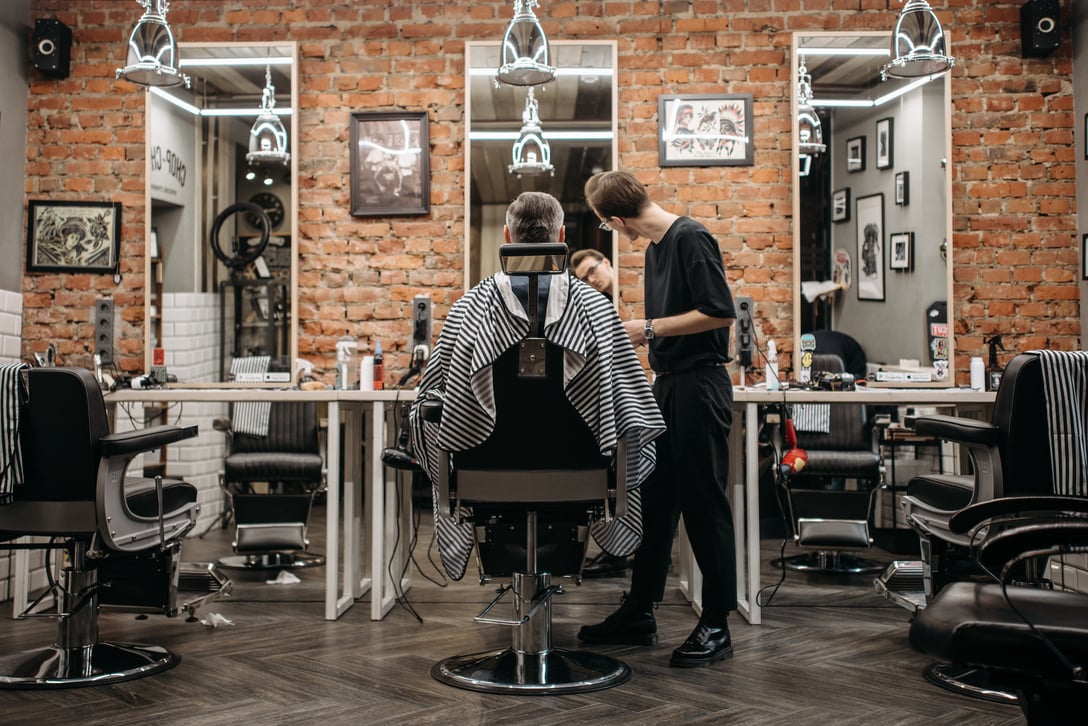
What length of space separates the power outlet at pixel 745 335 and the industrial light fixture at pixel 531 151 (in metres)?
1.03

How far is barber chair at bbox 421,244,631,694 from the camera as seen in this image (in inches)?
94.6

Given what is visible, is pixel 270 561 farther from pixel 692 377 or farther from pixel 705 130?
pixel 705 130

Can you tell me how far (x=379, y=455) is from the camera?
11.1ft

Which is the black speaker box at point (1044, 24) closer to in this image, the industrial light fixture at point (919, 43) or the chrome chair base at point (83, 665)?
the industrial light fixture at point (919, 43)

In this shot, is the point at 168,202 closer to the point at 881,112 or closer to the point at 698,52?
the point at 698,52

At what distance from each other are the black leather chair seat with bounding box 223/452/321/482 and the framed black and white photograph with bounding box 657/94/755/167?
209 centimetres

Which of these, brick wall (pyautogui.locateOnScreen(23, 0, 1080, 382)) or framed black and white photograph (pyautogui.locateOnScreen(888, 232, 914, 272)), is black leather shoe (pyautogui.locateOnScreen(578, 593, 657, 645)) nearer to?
brick wall (pyautogui.locateOnScreen(23, 0, 1080, 382))

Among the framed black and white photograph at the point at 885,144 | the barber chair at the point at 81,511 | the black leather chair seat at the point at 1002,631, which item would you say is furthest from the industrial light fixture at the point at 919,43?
the barber chair at the point at 81,511

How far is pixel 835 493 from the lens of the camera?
4203 millimetres

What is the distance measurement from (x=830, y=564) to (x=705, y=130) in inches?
79.2

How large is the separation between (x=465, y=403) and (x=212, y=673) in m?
1.13

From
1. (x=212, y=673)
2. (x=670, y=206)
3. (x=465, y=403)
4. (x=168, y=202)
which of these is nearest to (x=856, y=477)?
(x=670, y=206)

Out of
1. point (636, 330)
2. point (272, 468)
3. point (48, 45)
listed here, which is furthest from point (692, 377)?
point (48, 45)

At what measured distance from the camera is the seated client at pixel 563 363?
2.38 meters
